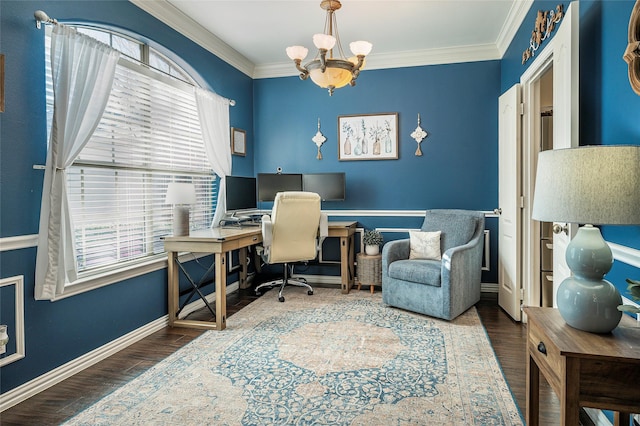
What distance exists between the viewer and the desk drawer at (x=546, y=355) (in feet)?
4.18

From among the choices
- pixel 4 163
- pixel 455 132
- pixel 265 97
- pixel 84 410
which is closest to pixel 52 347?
pixel 84 410

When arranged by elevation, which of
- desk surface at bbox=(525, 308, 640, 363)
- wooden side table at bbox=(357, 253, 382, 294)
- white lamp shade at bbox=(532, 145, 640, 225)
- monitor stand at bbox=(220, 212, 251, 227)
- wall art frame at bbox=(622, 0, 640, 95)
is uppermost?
A: wall art frame at bbox=(622, 0, 640, 95)

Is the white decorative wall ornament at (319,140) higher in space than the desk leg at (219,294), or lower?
higher

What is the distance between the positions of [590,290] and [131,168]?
3.01 meters

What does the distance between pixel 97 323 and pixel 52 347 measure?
0.35 metres

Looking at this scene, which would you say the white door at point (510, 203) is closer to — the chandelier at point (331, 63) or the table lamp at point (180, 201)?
the chandelier at point (331, 63)

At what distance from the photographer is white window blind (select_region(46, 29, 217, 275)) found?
270 centimetres

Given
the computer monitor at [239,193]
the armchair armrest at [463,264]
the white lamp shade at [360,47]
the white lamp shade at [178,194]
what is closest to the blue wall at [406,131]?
the computer monitor at [239,193]

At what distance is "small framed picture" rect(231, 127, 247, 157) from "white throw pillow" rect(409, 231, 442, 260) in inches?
88.3

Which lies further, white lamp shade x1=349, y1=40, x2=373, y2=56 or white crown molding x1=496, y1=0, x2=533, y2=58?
white crown molding x1=496, y1=0, x2=533, y2=58

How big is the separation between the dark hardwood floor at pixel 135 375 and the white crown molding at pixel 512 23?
258 centimetres

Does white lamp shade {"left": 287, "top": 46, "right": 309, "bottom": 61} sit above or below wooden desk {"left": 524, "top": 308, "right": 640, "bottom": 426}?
above

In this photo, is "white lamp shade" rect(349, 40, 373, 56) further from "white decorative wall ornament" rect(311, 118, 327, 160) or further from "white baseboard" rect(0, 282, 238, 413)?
"white baseboard" rect(0, 282, 238, 413)

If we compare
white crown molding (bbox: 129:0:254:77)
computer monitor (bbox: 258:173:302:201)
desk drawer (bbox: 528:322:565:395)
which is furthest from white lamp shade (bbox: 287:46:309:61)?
desk drawer (bbox: 528:322:565:395)
